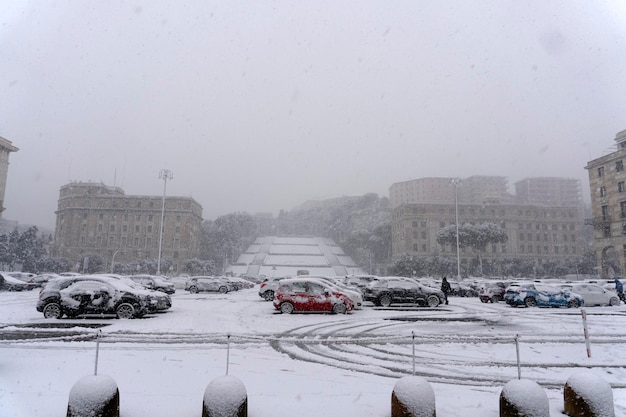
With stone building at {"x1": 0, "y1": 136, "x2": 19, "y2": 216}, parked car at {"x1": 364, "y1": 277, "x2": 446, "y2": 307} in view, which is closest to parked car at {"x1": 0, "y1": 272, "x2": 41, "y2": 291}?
parked car at {"x1": 364, "y1": 277, "x2": 446, "y2": 307}

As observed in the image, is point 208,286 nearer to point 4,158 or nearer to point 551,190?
point 4,158

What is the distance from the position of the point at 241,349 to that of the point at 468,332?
759 cm

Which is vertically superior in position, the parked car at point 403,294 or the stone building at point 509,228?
the stone building at point 509,228

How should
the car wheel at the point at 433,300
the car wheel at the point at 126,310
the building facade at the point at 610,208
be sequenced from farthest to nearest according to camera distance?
1. the building facade at the point at 610,208
2. the car wheel at the point at 433,300
3. the car wheel at the point at 126,310

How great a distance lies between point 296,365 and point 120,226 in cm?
11548

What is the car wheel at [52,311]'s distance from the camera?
53.0ft

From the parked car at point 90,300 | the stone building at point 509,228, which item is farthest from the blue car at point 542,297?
the stone building at point 509,228

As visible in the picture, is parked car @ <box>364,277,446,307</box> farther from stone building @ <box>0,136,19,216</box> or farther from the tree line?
stone building @ <box>0,136,19,216</box>

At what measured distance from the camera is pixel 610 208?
65.0 m

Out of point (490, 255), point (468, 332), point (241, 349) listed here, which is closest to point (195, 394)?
point (241, 349)

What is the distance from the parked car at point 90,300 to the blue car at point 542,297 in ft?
63.5

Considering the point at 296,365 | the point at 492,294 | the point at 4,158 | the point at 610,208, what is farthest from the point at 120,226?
the point at 296,365

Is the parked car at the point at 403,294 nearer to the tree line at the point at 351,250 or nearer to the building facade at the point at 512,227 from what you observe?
the tree line at the point at 351,250

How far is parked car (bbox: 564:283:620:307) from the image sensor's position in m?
25.1
